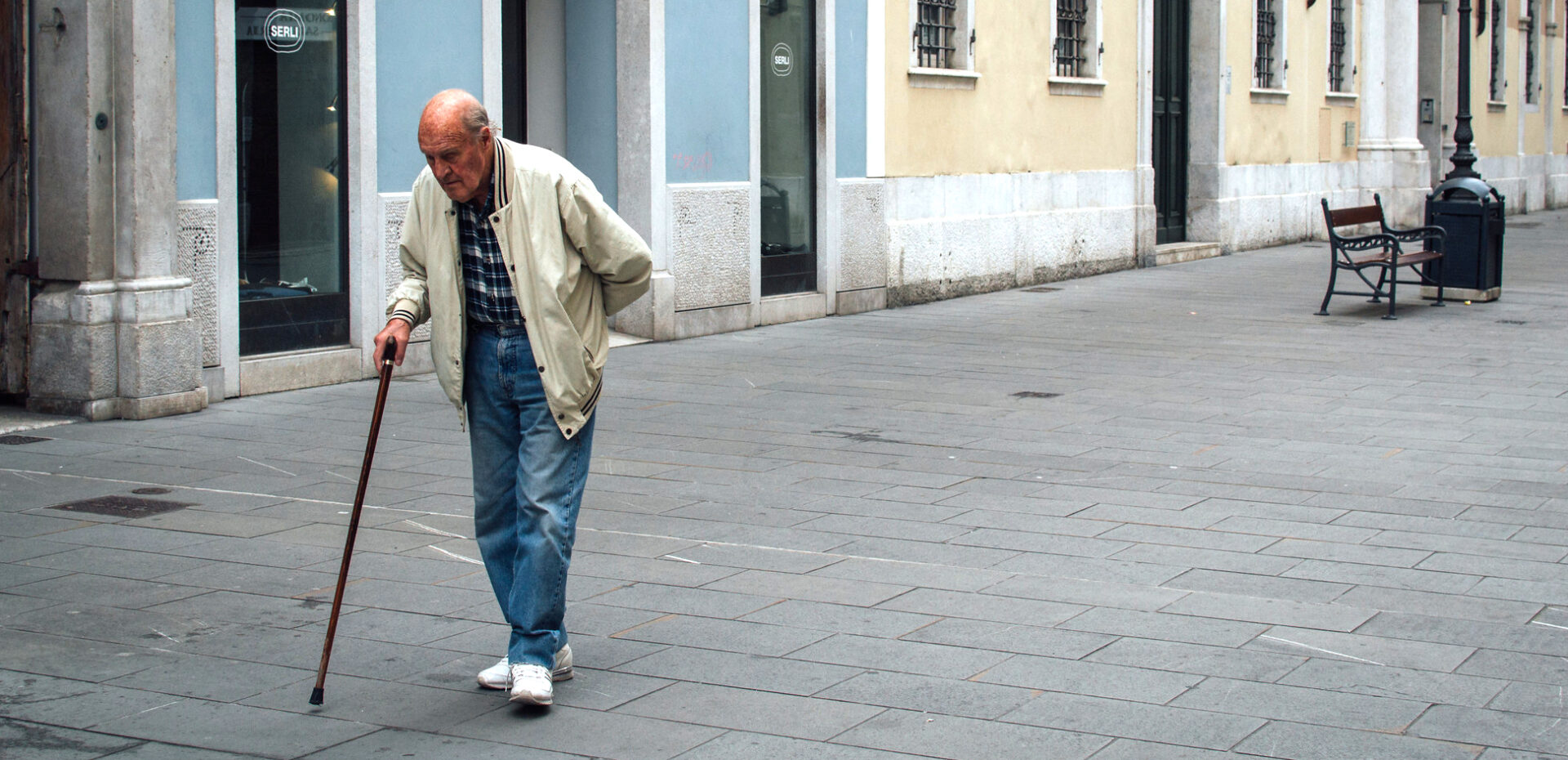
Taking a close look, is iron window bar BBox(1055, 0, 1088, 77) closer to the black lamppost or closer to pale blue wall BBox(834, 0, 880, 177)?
pale blue wall BBox(834, 0, 880, 177)

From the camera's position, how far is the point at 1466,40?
57.1 feet

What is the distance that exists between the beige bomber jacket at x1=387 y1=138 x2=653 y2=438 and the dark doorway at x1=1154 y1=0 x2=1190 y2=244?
56.8 ft

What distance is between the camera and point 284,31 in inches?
410

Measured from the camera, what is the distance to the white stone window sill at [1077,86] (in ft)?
60.3

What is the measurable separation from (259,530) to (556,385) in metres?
2.59

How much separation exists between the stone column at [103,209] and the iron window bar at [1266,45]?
1695 cm

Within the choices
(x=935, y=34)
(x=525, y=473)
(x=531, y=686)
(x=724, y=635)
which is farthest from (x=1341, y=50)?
(x=531, y=686)

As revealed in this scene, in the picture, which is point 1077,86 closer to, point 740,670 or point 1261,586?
point 1261,586

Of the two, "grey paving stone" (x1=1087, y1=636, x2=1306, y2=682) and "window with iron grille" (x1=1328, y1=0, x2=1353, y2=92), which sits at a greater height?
"window with iron grille" (x1=1328, y1=0, x2=1353, y2=92)

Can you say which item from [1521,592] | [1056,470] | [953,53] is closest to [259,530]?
[1056,470]

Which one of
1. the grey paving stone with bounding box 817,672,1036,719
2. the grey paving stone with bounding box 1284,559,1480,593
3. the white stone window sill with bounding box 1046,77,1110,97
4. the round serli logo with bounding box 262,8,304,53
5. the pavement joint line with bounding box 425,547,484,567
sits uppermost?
the white stone window sill with bounding box 1046,77,1110,97

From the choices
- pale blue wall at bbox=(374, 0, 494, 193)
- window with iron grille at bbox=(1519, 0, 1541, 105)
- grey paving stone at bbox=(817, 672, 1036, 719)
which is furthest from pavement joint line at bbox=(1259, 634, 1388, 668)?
window with iron grille at bbox=(1519, 0, 1541, 105)

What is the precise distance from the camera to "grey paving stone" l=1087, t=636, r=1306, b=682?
4.84 m

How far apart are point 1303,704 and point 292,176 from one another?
758 centimetres
